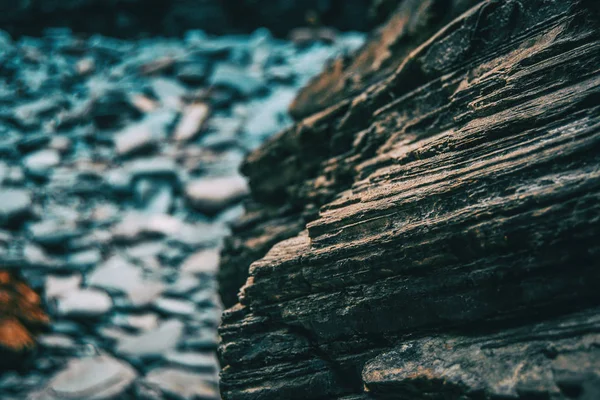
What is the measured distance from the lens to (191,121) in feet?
110

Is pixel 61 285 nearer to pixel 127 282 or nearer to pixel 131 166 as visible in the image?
pixel 127 282

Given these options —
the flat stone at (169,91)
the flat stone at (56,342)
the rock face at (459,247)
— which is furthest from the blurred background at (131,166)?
the rock face at (459,247)

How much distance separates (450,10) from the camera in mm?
8250

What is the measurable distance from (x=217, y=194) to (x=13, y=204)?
13772 mm

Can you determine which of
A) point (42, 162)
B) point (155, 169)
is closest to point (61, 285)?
point (155, 169)

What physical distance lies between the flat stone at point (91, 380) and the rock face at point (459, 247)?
11759 millimetres

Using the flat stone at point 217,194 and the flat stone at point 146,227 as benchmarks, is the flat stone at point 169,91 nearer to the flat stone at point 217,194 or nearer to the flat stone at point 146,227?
the flat stone at point 217,194

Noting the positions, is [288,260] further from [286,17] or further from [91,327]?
[286,17]

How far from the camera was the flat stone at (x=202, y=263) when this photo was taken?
23019mm

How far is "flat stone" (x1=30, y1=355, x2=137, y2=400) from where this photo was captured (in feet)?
51.0

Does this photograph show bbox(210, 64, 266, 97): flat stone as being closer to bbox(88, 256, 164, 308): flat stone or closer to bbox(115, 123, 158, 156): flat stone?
bbox(115, 123, 158, 156): flat stone

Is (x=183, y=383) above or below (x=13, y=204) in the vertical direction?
below

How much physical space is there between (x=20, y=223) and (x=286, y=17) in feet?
104

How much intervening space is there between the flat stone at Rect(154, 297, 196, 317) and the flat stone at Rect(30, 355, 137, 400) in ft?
11.7
